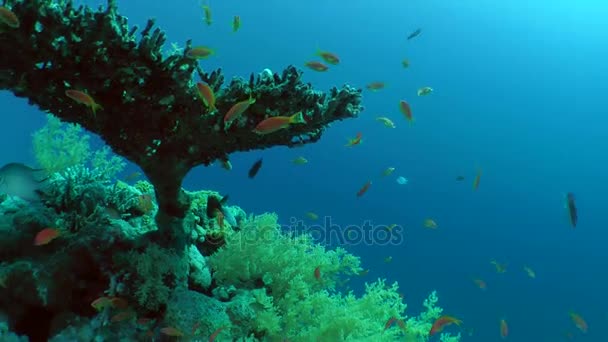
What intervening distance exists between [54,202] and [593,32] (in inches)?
2359

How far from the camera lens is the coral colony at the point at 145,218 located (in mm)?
3967

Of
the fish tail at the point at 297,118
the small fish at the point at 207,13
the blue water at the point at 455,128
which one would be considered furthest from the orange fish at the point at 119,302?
the blue water at the point at 455,128

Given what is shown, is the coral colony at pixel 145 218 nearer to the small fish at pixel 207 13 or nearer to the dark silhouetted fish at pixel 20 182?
the dark silhouetted fish at pixel 20 182

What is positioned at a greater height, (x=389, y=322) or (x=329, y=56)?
(x=329, y=56)

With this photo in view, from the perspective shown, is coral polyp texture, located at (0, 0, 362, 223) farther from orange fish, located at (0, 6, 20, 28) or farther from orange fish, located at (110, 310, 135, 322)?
orange fish, located at (110, 310, 135, 322)

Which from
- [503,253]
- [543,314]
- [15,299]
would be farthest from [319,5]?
[15,299]

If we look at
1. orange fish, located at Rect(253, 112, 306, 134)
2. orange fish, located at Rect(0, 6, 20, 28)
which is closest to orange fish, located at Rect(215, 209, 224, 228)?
orange fish, located at Rect(253, 112, 306, 134)

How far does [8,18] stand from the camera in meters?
3.61

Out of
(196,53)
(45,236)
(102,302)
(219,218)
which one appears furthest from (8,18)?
(219,218)

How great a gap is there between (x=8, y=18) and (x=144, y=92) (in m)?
1.19

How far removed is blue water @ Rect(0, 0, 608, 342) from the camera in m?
50.4

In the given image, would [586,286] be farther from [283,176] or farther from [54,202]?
[54,202]

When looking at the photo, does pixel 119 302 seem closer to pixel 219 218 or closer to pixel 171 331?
pixel 171 331

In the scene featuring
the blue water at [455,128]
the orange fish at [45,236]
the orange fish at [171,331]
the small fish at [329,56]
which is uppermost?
the blue water at [455,128]
